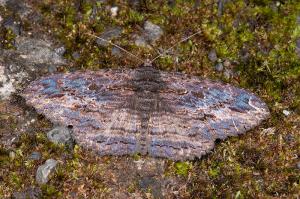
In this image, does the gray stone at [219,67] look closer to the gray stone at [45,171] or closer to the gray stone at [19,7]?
the gray stone at [45,171]

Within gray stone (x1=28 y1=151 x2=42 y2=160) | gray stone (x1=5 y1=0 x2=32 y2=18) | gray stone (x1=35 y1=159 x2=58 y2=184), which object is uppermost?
gray stone (x1=5 y1=0 x2=32 y2=18)

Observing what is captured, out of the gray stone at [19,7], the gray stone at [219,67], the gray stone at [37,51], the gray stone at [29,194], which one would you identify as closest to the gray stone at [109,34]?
the gray stone at [37,51]

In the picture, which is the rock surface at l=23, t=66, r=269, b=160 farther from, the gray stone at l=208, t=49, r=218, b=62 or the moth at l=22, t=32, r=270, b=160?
the gray stone at l=208, t=49, r=218, b=62

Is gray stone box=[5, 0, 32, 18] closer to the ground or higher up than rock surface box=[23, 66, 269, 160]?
higher up

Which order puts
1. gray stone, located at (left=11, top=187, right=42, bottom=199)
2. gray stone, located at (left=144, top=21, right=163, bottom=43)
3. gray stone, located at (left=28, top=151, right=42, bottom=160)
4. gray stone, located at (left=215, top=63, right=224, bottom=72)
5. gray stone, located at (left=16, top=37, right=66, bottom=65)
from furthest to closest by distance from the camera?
gray stone, located at (left=144, top=21, right=163, bottom=43), gray stone, located at (left=215, top=63, right=224, bottom=72), gray stone, located at (left=16, top=37, right=66, bottom=65), gray stone, located at (left=28, top=151, right=42, bottom=160), gray stone, located at (left=11, top=187, right=42, bottom=199)

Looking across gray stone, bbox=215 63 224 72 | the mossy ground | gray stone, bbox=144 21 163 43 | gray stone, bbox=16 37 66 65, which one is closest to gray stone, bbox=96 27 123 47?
the mossy ground

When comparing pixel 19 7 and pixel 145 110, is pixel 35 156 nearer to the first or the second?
pixel 145 110

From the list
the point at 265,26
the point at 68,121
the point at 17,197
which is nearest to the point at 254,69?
the point at 265,26
